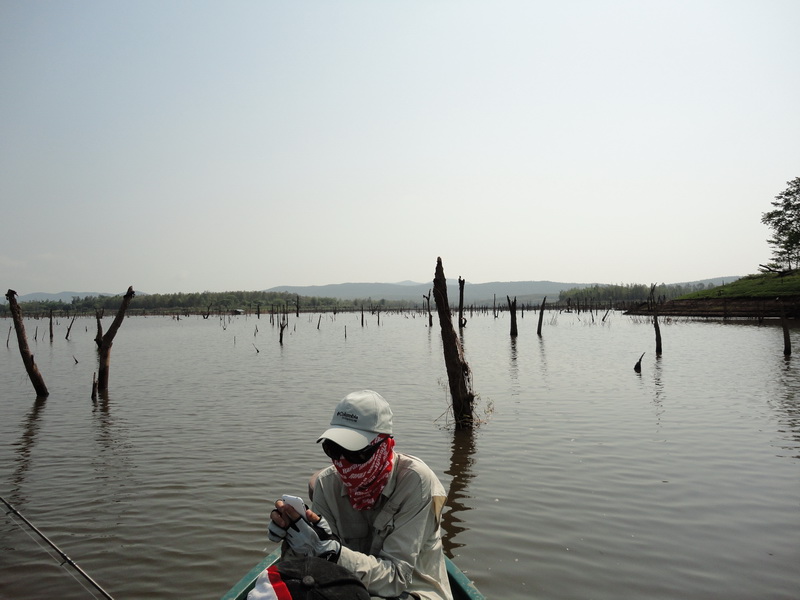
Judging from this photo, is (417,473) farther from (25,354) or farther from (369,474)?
(25,354)

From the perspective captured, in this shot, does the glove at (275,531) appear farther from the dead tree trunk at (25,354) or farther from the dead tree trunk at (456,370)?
the dead tree trunk at (25,354)

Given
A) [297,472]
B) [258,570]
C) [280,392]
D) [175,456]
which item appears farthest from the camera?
[280,392]

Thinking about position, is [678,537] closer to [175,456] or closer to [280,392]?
[175,456]

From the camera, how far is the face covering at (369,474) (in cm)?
297

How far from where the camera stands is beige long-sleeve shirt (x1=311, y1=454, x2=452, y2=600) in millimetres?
2846

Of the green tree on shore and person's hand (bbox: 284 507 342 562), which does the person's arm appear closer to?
person's hand (bbox: 284 507 342 562)

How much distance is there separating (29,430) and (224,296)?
12887 centimetres

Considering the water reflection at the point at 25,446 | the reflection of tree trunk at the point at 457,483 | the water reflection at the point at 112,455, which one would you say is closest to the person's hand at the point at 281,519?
the reflection of tree trunk at the point at 457,483

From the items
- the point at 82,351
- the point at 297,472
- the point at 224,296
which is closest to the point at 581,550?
the point at 297,472

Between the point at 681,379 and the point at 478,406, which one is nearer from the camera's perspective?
the point at 478,406

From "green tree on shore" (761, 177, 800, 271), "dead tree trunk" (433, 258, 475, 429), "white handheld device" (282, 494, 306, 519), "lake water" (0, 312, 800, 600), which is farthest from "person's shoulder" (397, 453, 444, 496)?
"green tree on shore" (761, 177, 800, 271)

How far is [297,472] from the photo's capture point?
27.0 ft

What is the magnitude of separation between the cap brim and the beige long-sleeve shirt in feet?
1.24

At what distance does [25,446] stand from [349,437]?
10.3 m
